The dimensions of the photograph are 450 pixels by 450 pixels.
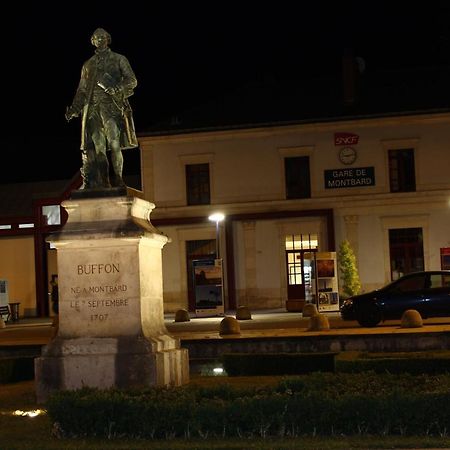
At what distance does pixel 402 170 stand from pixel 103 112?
102 feet

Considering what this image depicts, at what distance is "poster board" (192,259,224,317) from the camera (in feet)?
128

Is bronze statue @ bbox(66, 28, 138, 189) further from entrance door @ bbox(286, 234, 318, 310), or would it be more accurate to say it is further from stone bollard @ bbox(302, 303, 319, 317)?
entrance door @ bbox(286, 234, 318, 310)

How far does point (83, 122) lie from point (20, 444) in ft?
19.3

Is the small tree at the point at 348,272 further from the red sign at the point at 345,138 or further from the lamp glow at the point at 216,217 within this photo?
the lamp glow at the point at 216,217

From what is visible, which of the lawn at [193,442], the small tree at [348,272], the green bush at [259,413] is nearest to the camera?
the lawn at [193,442]

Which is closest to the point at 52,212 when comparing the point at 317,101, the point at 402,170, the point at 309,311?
the point at 317,101

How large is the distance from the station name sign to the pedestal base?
3113 cm

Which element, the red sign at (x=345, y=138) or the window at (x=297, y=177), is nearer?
the red sign at (x=345, y=138)

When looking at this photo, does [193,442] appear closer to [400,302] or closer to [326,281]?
[400,302]

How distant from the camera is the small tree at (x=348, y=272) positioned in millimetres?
42156

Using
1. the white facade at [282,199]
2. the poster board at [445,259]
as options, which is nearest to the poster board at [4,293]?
the white facade at [282,199]

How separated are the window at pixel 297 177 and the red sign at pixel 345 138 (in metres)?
1.63

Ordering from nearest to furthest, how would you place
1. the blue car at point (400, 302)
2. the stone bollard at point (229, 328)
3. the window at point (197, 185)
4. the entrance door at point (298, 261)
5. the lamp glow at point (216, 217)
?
1. the stone bollard at point (229, 328)
2. the blue car at point (400, 302)
3. the lamp glow at point (216, 217)
4. the entrance door at point (298, 261)
5. the window at point (197, 185)

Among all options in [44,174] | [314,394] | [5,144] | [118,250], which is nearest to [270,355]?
[118,250]
